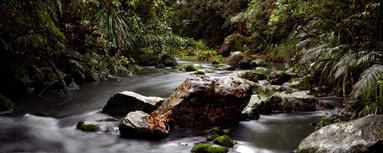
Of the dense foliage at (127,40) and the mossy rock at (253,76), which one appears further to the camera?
the mossy rock at (253,76)

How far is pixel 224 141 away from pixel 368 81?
6.75ft

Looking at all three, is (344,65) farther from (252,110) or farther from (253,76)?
(253,76)

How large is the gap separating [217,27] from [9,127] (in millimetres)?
19457

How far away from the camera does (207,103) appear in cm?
738

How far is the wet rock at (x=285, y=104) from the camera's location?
27.3 ft

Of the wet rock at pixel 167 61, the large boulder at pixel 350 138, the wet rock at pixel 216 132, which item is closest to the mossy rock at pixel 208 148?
the wet rock at pixel 216 132

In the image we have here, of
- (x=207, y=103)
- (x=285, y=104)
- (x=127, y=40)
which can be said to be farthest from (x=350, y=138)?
(x=127, y=40)

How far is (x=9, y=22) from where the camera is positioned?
230 inches

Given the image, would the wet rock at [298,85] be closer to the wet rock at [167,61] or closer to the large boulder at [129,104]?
the large boulder at [129,104]

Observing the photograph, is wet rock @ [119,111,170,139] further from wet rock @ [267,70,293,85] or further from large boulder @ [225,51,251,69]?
large boulder @ [225,51,251,69]

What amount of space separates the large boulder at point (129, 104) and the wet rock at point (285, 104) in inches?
76.2

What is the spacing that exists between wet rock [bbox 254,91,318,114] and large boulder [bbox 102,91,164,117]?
1.93 meters

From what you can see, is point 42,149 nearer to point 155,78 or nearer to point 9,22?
point 9,22

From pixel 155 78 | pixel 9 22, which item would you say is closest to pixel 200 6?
pixel 155 78
